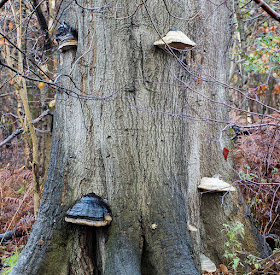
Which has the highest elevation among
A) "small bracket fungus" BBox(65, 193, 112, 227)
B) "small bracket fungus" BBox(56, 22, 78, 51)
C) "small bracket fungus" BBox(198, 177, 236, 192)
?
"small bracket fungus" BBox(56, 22, 78, 51)

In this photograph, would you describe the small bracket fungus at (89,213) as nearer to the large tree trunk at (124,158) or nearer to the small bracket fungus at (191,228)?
the large tree trunk at (124,158)

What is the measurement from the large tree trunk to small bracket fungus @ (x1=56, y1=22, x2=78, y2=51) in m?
0.16

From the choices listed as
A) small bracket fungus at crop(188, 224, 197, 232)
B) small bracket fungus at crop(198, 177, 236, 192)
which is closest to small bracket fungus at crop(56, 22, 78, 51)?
small bracket fungus at crop(198, 177, 236, 192)

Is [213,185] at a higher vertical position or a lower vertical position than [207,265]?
higher

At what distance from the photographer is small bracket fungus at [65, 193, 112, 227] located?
2.78m

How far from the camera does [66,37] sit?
3494 mm

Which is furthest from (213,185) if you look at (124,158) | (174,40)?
(174,40)

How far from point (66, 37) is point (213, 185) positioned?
99.7 inches

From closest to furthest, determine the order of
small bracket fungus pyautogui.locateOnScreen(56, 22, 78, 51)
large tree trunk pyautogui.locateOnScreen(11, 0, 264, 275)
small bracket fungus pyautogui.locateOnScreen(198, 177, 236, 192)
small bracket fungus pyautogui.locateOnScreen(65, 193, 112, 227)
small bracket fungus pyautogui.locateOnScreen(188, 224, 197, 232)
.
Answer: small bracket fungus pyautogui.locateOnScreen(65, 193, 112, 227) → large tree trunk pyautogui.locateOnScreen(11, 0, 264, 275) → small bracket fungus pyautogui.locateOnScreen(188, 224, 197, 232) → small bracket fungus pyautogui.locateOnScreen(198, 177, 236, 192) → small bracket fungus pyautogui.locateOnScreen(56, 22, 78, 51)

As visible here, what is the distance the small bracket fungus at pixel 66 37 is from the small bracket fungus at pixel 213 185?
231 cm

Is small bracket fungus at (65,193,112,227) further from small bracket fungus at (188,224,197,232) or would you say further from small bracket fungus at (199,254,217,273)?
small bracket fungus at (199,254,217,273)

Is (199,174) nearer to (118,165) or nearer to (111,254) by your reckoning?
(118,165)

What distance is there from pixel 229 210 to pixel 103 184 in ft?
5.59

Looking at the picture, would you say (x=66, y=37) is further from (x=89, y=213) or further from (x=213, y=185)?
(x=213, y=185)
